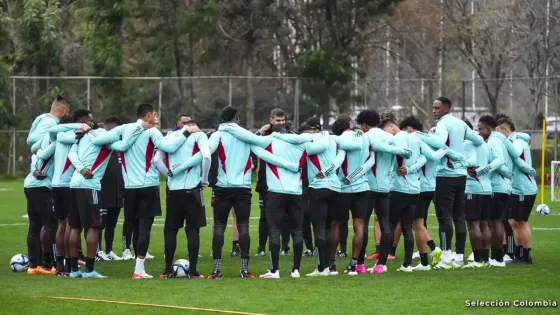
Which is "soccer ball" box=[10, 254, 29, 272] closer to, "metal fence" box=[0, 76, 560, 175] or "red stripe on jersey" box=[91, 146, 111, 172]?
"red stripe on jersey" box=[91, 146, 111, 172]

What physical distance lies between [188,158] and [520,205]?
206 inches

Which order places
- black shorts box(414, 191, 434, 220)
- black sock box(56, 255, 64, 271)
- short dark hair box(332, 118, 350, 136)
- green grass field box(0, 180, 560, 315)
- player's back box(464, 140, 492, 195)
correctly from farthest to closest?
player's back box(464, 140, 492, 195) < black shorts box(414, 191, 434, 220) < short dark hair box(332, 118, 350, 136) < black sock box(56, 255, 64, 271) < green grass field box(0, 180, 560, 315)

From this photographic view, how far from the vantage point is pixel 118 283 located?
14.0m

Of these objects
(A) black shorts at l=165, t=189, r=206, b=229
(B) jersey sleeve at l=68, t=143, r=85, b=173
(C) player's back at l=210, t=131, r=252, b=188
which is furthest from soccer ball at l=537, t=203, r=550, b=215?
(B) jersey sleeve at l=68, t=143, r=85, b=173

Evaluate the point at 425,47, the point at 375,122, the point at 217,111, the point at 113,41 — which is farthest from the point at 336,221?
the point at 425,47

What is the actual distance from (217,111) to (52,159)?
2453cm

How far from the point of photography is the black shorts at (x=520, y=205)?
16609mm

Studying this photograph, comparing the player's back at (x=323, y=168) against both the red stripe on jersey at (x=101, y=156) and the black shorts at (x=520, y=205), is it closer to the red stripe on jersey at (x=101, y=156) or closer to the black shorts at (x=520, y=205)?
the red stripe on jersey at (x=101, y=156)

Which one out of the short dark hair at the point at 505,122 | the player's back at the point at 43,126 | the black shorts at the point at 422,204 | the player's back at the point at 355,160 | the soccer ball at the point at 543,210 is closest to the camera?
the player's back at the point at 355,160

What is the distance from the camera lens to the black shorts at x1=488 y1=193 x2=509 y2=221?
645 inches

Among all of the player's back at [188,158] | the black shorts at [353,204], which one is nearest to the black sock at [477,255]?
the black shorts at [353,204]

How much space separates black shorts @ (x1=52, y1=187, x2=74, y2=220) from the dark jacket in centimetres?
176

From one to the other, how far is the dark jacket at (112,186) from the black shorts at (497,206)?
5581mm

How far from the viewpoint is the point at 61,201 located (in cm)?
1526
